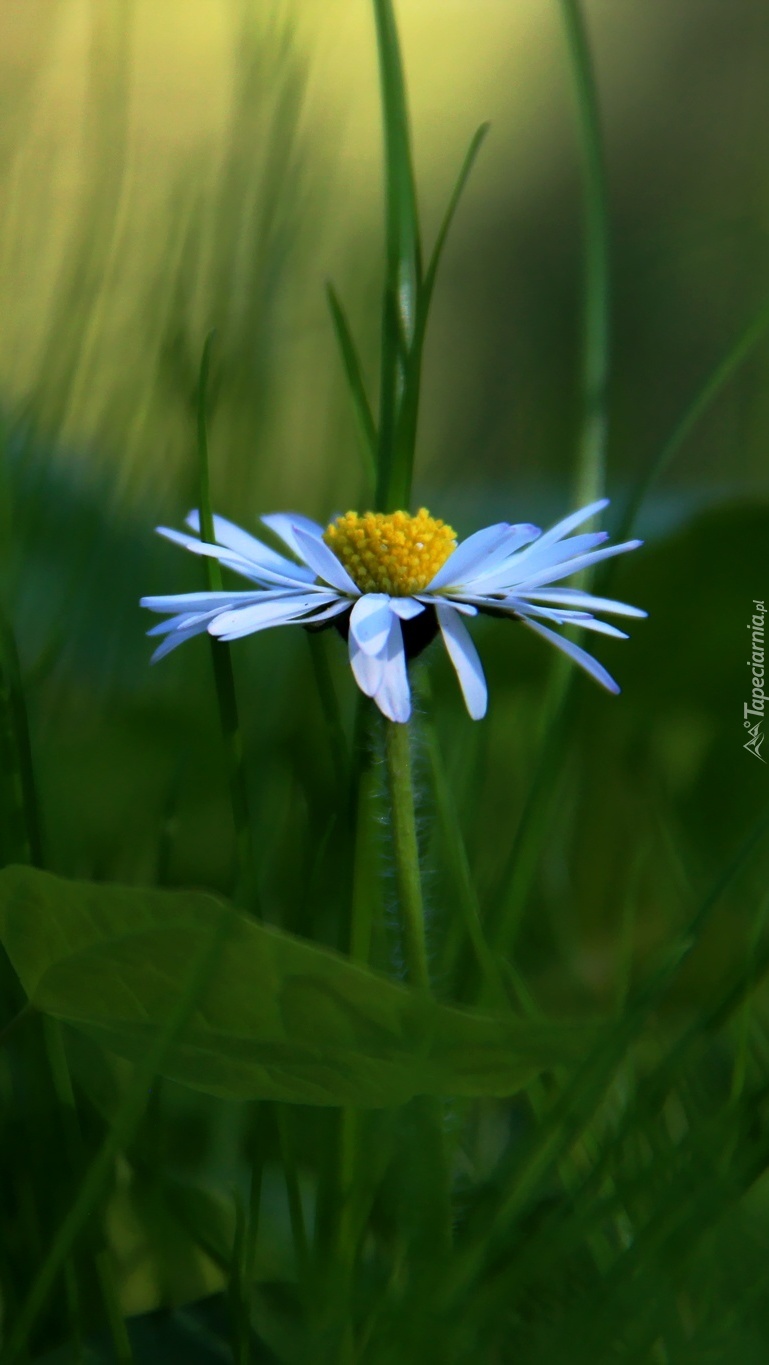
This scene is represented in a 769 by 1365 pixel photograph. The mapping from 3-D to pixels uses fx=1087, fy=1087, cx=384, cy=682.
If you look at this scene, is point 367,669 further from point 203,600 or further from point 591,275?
point 591,275

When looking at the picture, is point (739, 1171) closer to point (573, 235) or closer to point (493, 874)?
point (493, 874)

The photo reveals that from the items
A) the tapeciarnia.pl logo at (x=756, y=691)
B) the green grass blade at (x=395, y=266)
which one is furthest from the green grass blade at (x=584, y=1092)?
the tapeciarnia.pl logo at (x=756, y=691)

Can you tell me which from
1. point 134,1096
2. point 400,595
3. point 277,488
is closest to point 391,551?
point 400,595

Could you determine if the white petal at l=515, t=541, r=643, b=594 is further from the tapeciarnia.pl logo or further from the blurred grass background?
the tapeciarnia.pl logo

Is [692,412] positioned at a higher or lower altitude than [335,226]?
lower

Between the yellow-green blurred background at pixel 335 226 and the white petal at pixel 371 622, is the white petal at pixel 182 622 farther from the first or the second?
the yellow-green blurred background at pixel 335 226
